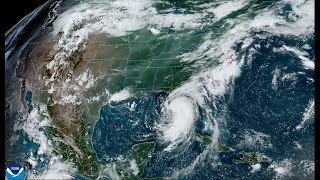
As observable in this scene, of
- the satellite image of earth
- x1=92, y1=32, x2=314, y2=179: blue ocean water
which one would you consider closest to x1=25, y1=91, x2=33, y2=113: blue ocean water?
the satellite image of earth

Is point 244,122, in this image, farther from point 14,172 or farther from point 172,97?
point 14,172

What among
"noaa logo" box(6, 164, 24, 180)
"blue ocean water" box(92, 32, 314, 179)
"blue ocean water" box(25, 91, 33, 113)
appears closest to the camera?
"blue ocean water" box(92, 32, 314, 179)

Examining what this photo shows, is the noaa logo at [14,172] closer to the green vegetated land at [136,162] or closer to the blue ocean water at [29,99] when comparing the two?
the blue ocean water at [29,99]

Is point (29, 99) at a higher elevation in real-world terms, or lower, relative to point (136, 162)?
higher

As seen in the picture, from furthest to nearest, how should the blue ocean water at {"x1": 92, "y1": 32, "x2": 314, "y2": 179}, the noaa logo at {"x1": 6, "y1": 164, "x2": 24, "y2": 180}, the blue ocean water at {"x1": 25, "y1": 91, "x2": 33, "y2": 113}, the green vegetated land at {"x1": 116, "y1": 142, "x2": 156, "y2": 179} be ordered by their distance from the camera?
1. the blue ocean water at {"x1": 25, "y1": 91, "x2": 33, "y2": 113}
2. the noaa logo at {"x1": 6, "y1": 164, "x2": 24, "y2": 180}
3. the green vegetated land at {"x1": 116, "y1": 142, "x2": 156, "y2": 179}
4. the blue ocean water at {"x1": 92, "y1": 32, "x2": 314, "y2": 179}

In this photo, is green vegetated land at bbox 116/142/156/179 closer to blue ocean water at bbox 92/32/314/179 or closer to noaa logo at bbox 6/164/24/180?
blue ocean water at bbox 92/32/314/179

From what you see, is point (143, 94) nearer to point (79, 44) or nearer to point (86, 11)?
point (79, 44)

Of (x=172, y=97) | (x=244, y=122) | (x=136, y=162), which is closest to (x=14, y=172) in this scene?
(x=136, y=162)
